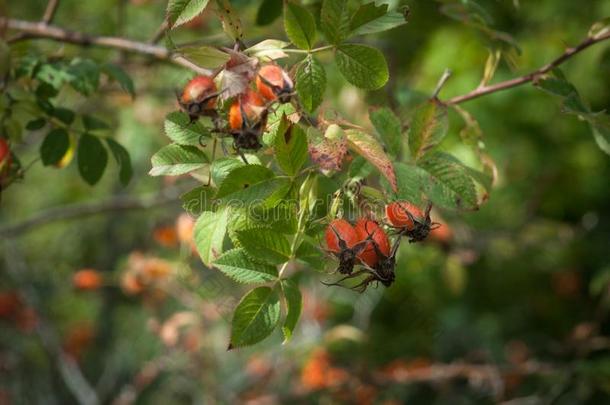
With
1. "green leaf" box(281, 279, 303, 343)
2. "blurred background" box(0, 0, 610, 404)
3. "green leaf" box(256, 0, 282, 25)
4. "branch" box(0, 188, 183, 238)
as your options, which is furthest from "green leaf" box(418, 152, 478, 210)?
"branch" box(0, 188, 183, 238)

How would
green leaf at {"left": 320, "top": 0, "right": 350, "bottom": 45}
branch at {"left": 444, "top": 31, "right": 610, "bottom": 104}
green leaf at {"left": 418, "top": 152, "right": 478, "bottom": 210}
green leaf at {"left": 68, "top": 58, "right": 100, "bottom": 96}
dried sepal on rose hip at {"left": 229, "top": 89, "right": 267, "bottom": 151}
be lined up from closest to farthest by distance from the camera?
dried sepal on rose hip at {"left": 229, "top": 89, "right": 267, "bottom": 151} < green leaf at {"left": 320, "top": 0, "right": 350, "bottom": 45} < green leaf at {"left": 418, "top": 152, "right": 478, "bottom": 210} < branch at {"left": 444, "top": 31, "right": 610, "bottom": 104} < green leaf at {"left": 68, "top": 58, "right": 100, "bottom": 96}

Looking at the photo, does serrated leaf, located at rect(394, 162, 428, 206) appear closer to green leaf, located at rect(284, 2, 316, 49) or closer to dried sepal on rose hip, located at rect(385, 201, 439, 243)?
dried sepal on rose hip, located at rect(385, 201, 439, 243)

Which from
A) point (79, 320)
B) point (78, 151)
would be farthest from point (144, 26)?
point (79, 320)

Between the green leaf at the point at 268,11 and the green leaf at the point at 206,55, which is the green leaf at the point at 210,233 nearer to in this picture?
the green leaf at the point at 206,55

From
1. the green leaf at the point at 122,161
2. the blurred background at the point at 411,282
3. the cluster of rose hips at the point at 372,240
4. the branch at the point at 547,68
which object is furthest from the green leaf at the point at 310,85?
the blurred background at the point at 411,282

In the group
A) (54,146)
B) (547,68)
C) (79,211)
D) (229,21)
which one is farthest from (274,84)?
(79,211)

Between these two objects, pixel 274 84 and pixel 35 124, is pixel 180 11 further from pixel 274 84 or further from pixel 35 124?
pixel 35 124
